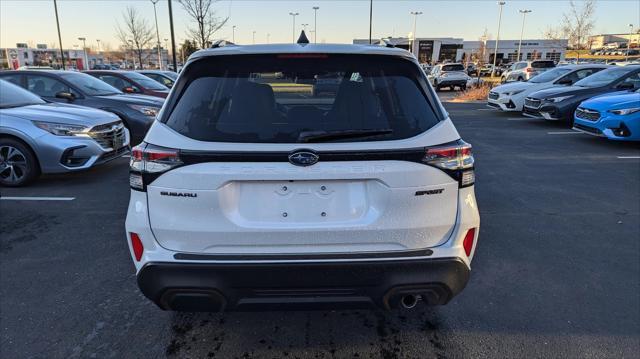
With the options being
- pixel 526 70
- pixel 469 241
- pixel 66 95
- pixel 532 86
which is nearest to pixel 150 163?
pixel 469 241

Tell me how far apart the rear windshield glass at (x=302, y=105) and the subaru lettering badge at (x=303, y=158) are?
0.09 meters

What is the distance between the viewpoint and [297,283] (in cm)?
222

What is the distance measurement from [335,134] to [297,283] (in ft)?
2.54

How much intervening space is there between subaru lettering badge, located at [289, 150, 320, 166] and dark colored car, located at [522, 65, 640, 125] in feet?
38.8

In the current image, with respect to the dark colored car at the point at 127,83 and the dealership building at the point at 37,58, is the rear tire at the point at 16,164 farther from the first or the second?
the dealership building at the point at 37,58

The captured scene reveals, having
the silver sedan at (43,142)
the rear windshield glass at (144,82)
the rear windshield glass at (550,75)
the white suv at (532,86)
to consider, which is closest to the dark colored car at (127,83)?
the rear windshield glass at (144,82)

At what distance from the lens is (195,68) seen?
8.02 ft

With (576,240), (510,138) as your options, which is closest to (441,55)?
(510,138)

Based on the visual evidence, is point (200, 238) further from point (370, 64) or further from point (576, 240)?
point (576, 240)

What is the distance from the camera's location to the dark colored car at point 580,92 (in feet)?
38.9

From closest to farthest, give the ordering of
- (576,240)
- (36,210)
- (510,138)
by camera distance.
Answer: (576,240), (36,210), (510,138)

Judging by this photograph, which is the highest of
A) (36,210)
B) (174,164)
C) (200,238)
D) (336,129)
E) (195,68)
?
(195,68)

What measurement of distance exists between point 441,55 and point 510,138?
89798 millimetres

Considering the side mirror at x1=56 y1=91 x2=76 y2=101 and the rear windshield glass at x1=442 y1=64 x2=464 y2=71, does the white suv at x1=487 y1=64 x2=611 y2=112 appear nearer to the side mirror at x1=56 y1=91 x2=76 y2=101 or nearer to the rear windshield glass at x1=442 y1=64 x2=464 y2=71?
the side mirror at x1=56 y1=91 x2=76 y2=101
